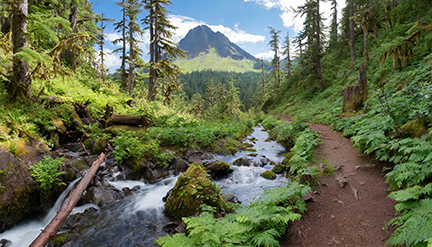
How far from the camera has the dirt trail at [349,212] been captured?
142 inches

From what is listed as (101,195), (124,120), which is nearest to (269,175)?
(101,195)

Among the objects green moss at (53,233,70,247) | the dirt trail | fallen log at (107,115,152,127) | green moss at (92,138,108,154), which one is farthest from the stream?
fallen log at (107,115,152,127)

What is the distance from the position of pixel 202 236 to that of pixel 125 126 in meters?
10.1

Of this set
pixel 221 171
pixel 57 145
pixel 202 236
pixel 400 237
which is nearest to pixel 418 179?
pixel 400 237

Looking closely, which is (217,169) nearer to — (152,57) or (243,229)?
(243,229)

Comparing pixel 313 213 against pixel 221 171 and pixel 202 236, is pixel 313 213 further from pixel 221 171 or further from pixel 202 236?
pixel 221 171

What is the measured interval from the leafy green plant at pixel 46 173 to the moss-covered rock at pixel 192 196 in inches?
148

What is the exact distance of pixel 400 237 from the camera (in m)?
2.73

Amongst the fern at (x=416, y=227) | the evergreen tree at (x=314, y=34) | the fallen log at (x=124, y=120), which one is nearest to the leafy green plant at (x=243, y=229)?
the fern at (x=416, y=227)

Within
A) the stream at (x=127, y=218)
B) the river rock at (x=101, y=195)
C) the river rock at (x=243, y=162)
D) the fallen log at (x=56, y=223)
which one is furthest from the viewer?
the river rock at (x=243, y=162)

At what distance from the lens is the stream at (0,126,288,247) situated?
507 cm

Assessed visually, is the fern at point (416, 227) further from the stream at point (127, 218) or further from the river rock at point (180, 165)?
the river rock at point (180, 165)

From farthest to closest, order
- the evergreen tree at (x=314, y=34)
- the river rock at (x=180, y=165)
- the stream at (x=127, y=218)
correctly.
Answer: the evergreen tree at (x=314, y=34) → the river rock at (x=180, y=165) → the stream at (x=127, y=218)

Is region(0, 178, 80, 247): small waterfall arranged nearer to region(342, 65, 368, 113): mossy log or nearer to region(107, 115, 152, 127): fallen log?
region(107, 115, 152, 127): fallen log
